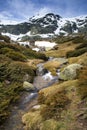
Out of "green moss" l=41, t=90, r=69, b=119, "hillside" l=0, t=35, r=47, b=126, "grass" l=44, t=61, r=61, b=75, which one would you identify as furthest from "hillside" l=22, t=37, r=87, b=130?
"grass" l=44, t=61, r=61, b=75

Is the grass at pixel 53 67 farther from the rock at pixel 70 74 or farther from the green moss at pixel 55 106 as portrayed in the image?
the green moss at pixel 55 106

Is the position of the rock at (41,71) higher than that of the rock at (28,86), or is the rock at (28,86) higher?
the rock at (41,71)

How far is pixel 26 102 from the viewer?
66.8 feet

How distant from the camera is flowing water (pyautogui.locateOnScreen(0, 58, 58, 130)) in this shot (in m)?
16.2

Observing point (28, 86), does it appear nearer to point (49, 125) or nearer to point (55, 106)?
point (55, 106)

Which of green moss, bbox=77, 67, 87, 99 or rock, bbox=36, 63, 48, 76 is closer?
green moss, bbox=77, 67, 87, 99

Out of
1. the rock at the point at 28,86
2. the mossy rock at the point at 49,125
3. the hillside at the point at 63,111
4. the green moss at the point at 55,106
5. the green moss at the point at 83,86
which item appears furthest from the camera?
the rock at the point at 28,86

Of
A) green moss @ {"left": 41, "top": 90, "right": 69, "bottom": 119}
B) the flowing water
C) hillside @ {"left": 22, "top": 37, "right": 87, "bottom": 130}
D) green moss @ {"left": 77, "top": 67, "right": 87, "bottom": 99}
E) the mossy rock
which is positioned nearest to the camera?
the mossy rock

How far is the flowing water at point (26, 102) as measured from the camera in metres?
16.2

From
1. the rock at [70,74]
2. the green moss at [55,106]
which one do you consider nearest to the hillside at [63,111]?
the green moss at [55,106]

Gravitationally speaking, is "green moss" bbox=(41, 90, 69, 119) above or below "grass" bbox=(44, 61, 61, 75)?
below

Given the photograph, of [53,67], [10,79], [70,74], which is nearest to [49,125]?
[70,74]

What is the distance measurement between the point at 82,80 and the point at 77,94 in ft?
3.80

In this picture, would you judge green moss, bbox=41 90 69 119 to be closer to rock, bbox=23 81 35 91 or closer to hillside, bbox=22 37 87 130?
hillside, bbox=22 37 87 130
